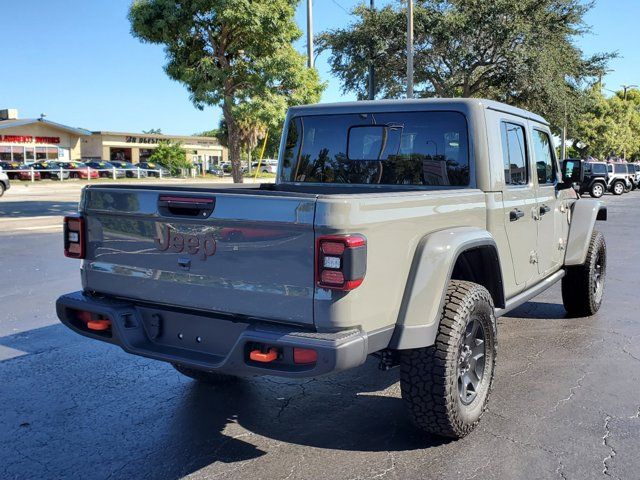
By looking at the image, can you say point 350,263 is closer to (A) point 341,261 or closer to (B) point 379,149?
(A) point 341,261

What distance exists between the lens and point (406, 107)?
14.3ft

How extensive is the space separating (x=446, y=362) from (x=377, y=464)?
2.11 feet

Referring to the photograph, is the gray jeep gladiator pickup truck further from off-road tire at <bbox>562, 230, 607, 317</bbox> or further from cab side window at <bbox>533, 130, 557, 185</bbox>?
off-road tire at <bbox>562, 230, 607, 317</bbox>

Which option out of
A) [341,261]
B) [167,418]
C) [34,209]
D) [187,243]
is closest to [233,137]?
[34,209]

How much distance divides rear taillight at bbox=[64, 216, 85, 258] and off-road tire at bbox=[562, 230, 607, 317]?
444 cm

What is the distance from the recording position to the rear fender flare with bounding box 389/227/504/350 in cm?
310

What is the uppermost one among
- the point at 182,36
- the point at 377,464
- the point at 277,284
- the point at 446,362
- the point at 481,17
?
the point at 481,17

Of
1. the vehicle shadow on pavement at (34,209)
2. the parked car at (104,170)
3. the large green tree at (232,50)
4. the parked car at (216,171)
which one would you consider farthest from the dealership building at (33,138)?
the large green tree at (232,50)

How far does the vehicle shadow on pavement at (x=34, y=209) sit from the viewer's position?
17.7 meters

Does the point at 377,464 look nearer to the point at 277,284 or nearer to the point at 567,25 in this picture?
the point at 277,284

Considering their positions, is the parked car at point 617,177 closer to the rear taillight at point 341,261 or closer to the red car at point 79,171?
the red car at point 79,171

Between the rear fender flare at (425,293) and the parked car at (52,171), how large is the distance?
39.2 meters

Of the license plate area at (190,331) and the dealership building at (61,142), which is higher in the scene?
the dealership building at (61,142)

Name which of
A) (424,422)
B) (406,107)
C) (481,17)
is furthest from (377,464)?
(481,17)
